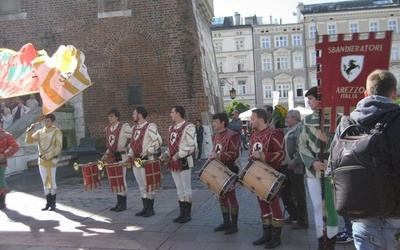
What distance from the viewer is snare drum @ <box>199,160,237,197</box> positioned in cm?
553

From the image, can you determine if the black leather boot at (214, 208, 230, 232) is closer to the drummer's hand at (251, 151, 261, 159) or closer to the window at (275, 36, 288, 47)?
the drummer's hand at (251, 151, 261, 159)

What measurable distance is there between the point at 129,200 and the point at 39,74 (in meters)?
3.31

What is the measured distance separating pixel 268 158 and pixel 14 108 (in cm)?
1166

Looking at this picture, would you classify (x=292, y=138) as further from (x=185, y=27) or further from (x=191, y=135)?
(x=185, y=27)

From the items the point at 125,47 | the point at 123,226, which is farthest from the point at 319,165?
the point at 125,47

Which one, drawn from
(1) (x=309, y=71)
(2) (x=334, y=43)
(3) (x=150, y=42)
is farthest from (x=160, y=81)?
(1) (x=309, y=71)

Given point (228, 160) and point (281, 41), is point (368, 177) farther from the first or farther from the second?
point (281, 41)

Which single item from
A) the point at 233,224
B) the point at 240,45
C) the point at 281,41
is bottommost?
the point at 233,224

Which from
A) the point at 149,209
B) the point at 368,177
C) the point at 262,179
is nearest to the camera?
the point at 368,177

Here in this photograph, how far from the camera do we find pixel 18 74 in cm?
725

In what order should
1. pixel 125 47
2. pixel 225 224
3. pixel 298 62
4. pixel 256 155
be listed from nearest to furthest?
pixel 256 155 < pixel 225 224 < pixel 125 47 < pixel 298 62

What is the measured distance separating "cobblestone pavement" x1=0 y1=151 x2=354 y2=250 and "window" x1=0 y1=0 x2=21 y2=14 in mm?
8940

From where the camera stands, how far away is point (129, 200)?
862 centimetres

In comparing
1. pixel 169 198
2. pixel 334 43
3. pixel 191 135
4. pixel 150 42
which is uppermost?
pixel 150 42
